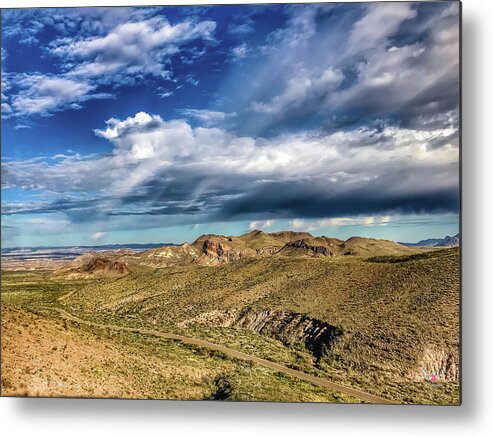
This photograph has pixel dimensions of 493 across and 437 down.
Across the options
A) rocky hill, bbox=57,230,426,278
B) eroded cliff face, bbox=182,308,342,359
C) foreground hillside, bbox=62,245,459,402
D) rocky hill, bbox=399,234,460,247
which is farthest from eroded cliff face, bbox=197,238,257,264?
rocky hill, bbox=399,234,460,247

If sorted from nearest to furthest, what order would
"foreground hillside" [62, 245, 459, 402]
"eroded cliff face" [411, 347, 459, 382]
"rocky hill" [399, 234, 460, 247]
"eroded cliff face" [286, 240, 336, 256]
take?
"eroded cliff face" [411, 347, 459, 382], "rocky hill" [399, 234, 460, 247], "foreground hillside" [62, 245, 459, 402], "eroded cliff face" [286, 240, 336, 256]

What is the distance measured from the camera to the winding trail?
7.32 metres

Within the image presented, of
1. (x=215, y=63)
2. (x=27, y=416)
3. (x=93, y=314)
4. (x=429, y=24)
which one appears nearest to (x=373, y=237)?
(x=429, y=24)

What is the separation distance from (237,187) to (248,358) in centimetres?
354

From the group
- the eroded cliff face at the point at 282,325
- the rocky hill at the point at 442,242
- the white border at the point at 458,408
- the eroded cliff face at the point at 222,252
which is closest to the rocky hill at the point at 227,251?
the eroded cliff face at the point at 222,252

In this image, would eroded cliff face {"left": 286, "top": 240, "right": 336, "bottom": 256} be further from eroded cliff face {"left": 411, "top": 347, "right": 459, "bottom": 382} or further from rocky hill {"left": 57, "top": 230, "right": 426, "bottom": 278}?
eroded cliff face {"left": 411, "top": 347, "right": 459, "bottom": 382}

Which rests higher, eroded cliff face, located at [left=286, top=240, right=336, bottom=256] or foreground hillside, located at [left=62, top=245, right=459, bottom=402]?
eroded cliff face, located at [left=286, top=240, right=336, bottom=256]

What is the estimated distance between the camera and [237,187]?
865cm

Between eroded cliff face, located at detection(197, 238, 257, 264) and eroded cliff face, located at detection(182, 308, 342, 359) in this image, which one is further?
eroded cliff face, located at detection(197, 238, 257, 264)

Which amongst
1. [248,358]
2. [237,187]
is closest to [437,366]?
[248,358]

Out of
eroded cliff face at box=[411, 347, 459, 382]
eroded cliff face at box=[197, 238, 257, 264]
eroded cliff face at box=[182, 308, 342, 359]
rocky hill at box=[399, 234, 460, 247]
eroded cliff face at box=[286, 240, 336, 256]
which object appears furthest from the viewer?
eroded cliff face at box=[197, 238, 257, 264]

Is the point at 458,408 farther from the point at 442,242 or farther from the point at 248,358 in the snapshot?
the point at 248,358

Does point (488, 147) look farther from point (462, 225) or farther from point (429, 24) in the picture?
point (429, 24)

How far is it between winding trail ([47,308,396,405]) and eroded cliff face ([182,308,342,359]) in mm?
500
